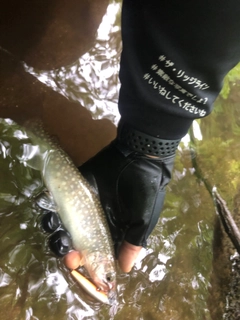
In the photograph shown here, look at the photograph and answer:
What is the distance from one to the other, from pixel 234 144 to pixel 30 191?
4.30 ft

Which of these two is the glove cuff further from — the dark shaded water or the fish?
the dark shaded water

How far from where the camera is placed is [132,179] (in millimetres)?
1491

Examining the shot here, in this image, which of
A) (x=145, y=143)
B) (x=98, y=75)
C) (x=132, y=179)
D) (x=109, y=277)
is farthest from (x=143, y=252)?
(x=98, y=75)

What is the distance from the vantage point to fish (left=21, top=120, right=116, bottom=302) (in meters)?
1.44

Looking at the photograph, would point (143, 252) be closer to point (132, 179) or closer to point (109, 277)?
point (109, 277)

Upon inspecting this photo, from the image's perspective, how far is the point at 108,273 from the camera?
1.49m

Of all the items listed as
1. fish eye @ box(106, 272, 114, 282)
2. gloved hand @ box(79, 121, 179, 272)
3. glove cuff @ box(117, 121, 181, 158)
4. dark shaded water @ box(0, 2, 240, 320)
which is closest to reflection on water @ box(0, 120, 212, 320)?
dark shaded water @ box(0, 2, 240, 320)

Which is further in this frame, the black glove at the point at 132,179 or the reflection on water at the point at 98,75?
the reflection on water at the point at 98,75

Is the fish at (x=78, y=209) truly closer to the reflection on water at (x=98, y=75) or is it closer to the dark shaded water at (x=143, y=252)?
the dark shaded water at (x=143, y=252)

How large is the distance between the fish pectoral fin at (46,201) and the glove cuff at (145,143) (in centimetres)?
36

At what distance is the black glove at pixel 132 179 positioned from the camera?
1.47m

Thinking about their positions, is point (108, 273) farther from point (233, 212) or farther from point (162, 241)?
point (233, 212)

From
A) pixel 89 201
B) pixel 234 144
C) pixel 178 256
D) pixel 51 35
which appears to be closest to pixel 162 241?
pixel 178 256

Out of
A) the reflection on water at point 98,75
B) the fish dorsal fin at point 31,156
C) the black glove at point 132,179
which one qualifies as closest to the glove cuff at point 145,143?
the black glove at point 132,179
